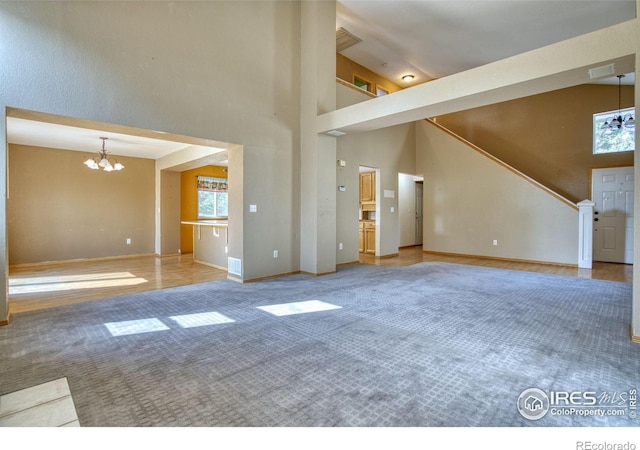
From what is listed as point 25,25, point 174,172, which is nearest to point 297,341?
point 25,25

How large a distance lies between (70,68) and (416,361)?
4.61 metres

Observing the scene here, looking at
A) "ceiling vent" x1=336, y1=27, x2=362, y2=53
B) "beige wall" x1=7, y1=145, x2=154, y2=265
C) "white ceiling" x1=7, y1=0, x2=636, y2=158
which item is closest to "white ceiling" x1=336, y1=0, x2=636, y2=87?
"white ceiling" x1=7, y1=0, x2=636, y2=158

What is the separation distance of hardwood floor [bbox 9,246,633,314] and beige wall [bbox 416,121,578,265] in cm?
39

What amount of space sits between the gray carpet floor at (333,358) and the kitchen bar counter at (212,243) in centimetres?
233

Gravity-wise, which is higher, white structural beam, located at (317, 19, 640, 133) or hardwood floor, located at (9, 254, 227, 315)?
white structural beam, located at (317, 19, 640, 133)

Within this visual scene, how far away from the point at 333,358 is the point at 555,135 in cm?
842

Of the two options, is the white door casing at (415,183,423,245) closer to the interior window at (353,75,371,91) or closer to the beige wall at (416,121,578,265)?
the beige wall at (416,121,578,265)

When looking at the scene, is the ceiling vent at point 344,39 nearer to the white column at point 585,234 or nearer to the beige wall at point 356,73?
the beige wall at point 356,73

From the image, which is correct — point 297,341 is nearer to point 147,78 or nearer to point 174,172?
point 147,78

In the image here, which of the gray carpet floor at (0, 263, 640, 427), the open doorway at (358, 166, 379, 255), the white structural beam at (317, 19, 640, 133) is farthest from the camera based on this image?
the open doorway at (358, 166, 379, 255)

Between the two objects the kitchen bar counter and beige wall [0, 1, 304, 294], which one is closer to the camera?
beige wall [0, 1, 304, 294]

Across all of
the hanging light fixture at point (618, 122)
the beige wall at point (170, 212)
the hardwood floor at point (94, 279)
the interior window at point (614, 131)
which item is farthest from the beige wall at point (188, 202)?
the hanging light fixture at point (618, 122)

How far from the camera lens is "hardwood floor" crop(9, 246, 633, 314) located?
4281mm

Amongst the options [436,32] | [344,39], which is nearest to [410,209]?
[436,32]
